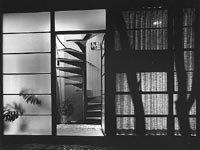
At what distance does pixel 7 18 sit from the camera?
705 cm

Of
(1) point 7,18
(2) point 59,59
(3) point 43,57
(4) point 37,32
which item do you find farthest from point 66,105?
(1) point 7,18

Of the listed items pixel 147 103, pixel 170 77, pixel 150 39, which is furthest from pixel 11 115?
pixel 170 77

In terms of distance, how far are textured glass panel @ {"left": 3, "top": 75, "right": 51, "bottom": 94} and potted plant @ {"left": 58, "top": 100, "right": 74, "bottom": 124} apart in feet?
5.58

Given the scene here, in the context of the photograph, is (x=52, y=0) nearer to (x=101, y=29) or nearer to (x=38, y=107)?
(x=101, y=29)

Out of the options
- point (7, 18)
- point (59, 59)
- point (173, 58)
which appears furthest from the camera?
point (59, 59)

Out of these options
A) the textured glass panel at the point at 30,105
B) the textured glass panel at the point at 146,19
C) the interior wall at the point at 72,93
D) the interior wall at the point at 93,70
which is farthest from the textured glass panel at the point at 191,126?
the interior wall at the point at 93,70

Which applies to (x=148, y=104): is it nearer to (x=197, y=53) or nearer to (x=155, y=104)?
(x=155, y=104)

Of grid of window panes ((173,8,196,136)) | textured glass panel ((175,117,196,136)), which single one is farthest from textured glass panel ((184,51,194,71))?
textured glass panel ((175,117,196,136))

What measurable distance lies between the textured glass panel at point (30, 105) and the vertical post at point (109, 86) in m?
1.71

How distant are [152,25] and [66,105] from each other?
14.0ft

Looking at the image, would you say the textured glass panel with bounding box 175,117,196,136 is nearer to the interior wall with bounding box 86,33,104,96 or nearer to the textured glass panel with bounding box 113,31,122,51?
the textured glass panel with bounding box 113,31,122,51

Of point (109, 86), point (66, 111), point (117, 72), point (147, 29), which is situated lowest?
point (66, 111)

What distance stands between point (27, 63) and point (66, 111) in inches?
105

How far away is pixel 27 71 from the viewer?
7.01 metres
